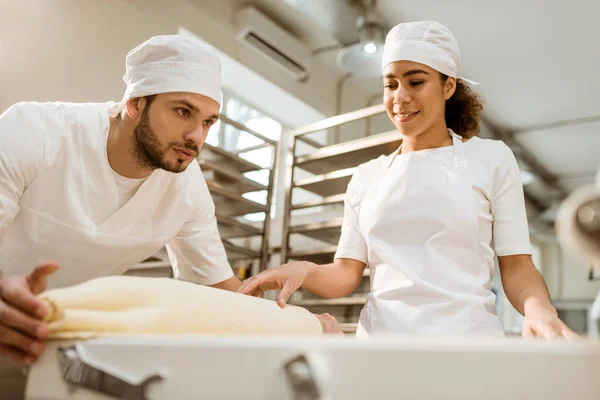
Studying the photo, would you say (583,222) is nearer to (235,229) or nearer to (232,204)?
(232,204)

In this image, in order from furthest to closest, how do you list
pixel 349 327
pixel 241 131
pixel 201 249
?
1. pixel 241 131
2. pixel 349 327
3. pixel 201 249

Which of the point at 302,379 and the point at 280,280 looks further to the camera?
the point at 280,280

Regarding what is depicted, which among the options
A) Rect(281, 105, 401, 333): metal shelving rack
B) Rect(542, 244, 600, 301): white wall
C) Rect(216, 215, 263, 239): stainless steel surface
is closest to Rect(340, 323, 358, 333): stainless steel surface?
Rect(281, 105, 401, 333): metal shelving rack

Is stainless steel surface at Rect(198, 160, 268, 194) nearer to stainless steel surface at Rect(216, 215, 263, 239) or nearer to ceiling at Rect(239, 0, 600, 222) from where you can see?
stainless steel surface at Rect(216, 215, 263, 239)

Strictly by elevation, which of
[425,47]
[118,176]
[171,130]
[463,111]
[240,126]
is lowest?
[118,176]

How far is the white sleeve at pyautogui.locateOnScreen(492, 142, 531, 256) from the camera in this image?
1291 millimetres

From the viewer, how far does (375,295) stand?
138 cm

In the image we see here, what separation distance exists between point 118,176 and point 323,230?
5.12 feet

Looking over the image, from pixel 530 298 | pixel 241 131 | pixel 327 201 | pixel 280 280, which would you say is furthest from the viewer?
pixel 241 131

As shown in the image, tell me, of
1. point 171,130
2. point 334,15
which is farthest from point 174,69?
point 334,15

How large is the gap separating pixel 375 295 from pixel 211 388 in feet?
3.06

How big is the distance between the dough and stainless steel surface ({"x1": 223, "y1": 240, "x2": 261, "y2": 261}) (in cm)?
232

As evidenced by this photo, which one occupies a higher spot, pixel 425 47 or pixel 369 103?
pixel 369 103

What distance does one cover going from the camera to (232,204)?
320 cm
